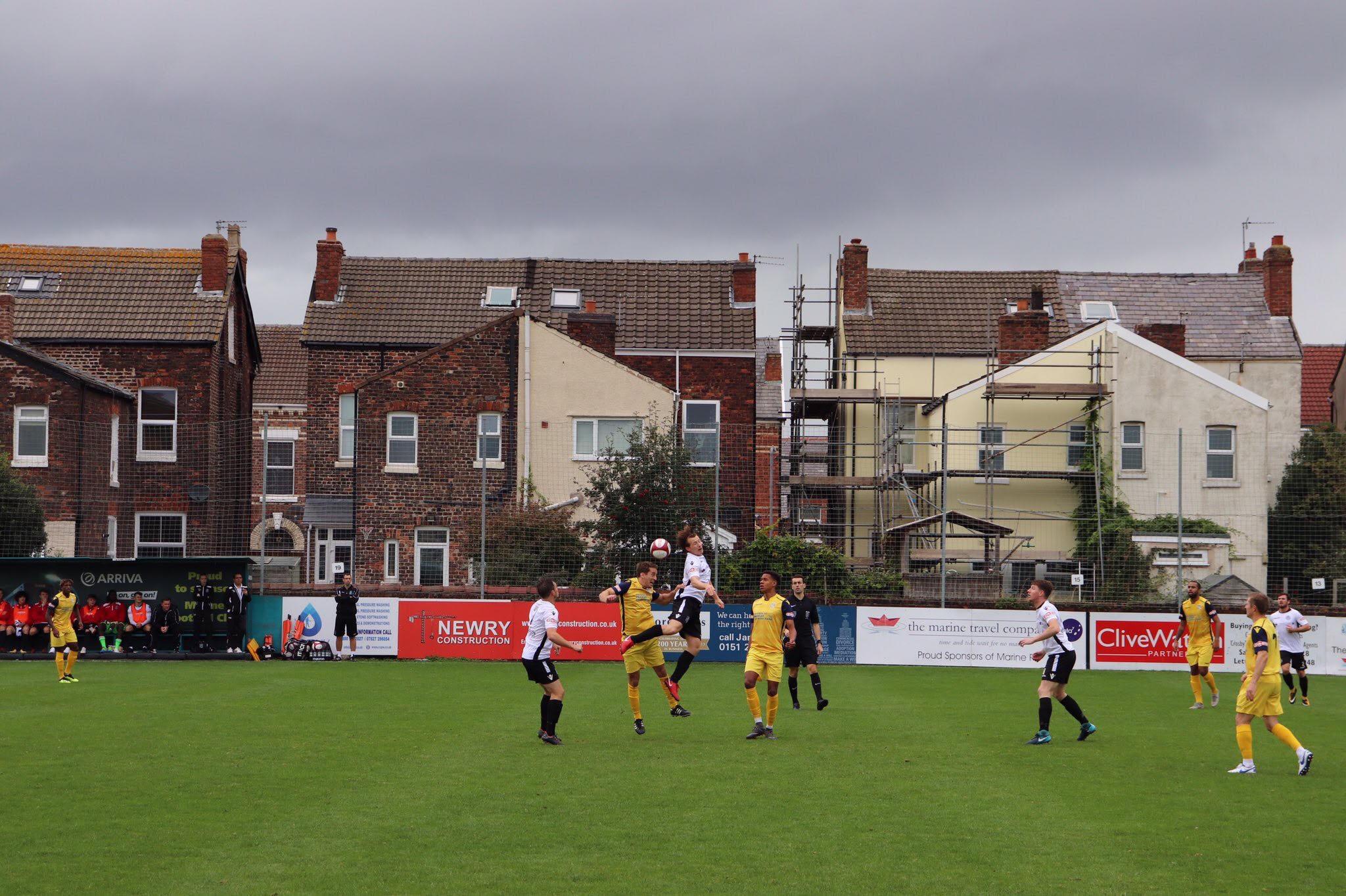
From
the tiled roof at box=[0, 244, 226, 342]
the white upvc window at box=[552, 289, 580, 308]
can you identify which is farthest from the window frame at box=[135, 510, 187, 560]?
the white upvc window at box=[552, 289, 580, 308]

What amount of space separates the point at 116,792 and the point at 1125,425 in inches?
1401

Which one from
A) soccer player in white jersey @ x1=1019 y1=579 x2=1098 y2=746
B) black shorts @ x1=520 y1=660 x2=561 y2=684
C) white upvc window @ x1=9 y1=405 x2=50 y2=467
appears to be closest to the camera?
black shorts @ x1=520 y1=660 x2=561 y2=684

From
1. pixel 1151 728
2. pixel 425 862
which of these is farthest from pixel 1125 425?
pixel 425 862

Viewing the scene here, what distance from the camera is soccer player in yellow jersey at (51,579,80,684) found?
78.6 feet

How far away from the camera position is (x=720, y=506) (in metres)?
31.2

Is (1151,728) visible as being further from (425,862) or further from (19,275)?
(19,275)

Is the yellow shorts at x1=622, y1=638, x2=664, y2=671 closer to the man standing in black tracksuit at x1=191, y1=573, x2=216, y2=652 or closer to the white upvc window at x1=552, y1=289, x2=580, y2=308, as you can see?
the man standing in black tracksuit at x1=191, y1=573, x2=216, y2=652

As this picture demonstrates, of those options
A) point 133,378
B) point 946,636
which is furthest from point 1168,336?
point 133,378

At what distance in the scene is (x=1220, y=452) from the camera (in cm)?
4025

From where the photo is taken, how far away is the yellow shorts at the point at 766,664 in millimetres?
16312

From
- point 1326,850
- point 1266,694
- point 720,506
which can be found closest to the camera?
point 1326,850

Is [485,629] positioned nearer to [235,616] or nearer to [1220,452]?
[235,616]

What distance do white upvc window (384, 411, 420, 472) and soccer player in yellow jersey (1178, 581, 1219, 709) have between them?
69.5 ft

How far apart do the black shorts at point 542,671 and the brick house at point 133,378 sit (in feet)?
66.3
